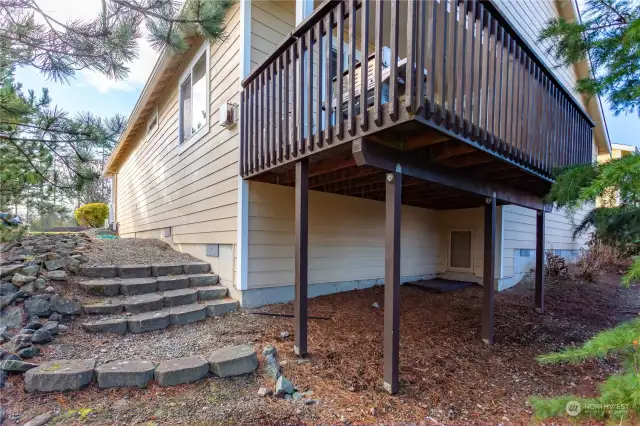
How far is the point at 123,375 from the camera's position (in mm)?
2295

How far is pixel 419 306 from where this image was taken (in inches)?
190

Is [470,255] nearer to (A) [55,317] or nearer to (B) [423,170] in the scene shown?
(B) [423,170]

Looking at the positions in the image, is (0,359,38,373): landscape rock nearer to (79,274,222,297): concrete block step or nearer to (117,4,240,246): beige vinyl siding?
(79,274,222,297): concrete block step

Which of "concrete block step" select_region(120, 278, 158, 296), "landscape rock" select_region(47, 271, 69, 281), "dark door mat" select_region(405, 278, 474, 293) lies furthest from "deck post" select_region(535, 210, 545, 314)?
"landscape rock" select_region(47, 271, 69, 281)

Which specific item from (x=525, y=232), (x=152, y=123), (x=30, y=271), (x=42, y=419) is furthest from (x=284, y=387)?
(x=152, y=123)

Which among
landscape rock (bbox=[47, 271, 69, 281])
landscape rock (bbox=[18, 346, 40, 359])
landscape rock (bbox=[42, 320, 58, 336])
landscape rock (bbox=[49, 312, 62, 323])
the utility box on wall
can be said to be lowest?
landscape rock (bbox=[18, 346, 40, 359])

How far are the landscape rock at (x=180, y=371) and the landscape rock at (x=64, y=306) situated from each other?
1444mm

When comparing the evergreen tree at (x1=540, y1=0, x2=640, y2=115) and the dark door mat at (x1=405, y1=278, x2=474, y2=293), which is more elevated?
the evergreen tree at (x1=540, y1=0, x2=640, y2=115)

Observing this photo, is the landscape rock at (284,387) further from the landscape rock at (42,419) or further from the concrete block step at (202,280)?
the concrete block step at (202,280)

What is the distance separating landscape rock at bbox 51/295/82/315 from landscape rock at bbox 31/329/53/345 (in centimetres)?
40

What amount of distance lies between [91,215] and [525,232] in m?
16.7

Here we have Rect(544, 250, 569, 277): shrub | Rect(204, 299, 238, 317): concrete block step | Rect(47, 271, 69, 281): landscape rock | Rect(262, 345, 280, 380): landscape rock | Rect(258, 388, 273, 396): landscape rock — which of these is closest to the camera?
Rect(258, 388, 273, 396): landscape rock

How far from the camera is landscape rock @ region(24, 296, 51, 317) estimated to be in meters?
3.02

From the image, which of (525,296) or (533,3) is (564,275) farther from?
(533,3)
